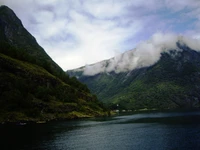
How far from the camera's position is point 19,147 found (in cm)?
9656

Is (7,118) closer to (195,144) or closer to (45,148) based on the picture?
(45,148)

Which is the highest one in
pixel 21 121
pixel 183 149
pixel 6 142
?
pixel 21 121

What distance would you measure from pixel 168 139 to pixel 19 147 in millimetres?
63988

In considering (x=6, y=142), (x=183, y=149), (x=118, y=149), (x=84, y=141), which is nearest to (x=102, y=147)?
(x=118, y=149)

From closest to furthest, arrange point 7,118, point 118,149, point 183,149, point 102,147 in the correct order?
point 183,149 → point 118,149 → point 102,147 → point 7,118

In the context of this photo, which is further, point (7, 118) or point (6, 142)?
point (7, 118)

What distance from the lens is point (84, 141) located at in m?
111

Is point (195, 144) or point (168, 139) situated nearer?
point (195, 144)

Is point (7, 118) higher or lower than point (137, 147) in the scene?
higher

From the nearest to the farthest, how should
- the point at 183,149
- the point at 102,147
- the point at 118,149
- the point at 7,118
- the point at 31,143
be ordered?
the point at 183,149, the point at 118,149, the point at 102,147, the point at 31,143, the point at 7,118

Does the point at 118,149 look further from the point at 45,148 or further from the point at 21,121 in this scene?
the point at 21,121

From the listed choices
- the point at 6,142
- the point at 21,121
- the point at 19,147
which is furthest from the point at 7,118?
the point at 19,147

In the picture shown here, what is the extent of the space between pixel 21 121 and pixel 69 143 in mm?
106878

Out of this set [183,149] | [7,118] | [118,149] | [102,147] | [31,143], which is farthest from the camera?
[7,118]
